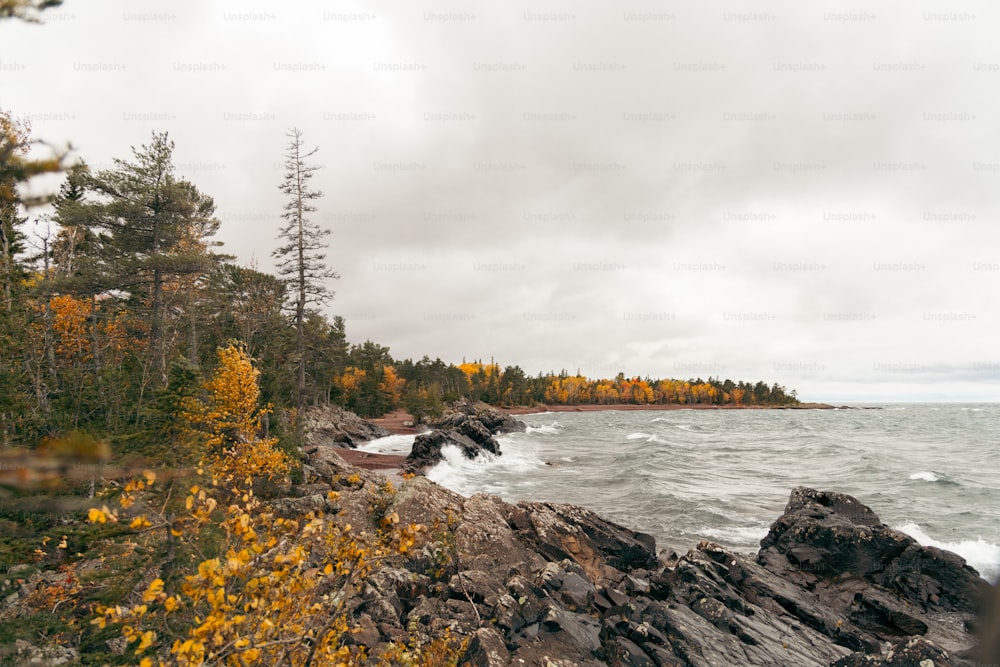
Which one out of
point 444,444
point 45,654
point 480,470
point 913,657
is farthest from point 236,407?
point 444,444

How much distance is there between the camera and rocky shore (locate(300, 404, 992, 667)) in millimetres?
10617

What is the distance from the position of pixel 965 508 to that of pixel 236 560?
3812 centimetres

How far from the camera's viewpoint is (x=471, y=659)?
9.73m

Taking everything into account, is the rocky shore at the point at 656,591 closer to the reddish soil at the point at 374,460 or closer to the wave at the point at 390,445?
the reddish soil at the point at 374,460

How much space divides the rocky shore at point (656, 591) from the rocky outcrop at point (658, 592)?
1.7 inches

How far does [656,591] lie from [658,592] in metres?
0.08

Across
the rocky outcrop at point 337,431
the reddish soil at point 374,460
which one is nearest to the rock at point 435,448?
the reddish soil at point 374,460

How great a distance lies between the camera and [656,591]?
1377 cm

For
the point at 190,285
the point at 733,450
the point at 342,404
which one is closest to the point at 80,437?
the point at 190,285

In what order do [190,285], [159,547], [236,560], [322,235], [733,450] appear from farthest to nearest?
[733,450] → [190,285] → [322,235] → [159,547] → [236,560]

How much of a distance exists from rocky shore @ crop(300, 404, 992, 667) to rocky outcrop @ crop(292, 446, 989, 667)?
0.04 m

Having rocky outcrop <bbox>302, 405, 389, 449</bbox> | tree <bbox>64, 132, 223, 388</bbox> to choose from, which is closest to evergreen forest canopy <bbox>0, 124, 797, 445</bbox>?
tree <bbox>64, 132, 223, 388</bbox>

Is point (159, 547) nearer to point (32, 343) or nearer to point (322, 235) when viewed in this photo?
point (32, 343)

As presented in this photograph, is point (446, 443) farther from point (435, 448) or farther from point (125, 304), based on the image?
point (125, 304)
